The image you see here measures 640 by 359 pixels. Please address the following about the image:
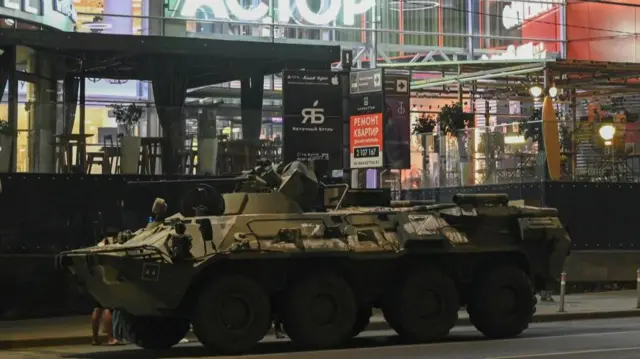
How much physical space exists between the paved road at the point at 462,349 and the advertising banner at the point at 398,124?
572cm

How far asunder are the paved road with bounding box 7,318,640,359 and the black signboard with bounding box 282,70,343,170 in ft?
14.5

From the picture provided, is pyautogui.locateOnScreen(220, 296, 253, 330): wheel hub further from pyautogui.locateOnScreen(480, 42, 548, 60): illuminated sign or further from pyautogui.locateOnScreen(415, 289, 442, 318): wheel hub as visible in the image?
pyautogui.locateOnScreen(480, 42, 548, 60): illuminated sign

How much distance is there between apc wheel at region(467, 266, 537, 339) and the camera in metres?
17.0

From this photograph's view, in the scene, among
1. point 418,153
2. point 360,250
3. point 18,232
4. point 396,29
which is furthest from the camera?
point 396,29

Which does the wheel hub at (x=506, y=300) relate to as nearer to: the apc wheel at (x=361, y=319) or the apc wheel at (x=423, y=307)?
the apc wheel at (x=423, y=307)

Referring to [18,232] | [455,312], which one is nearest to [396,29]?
[18,232]

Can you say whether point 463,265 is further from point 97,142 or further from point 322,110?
point 97,142

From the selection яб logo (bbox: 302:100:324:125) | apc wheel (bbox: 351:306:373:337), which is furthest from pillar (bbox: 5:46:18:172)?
apc wheel (bbox: 351:306:373:337)

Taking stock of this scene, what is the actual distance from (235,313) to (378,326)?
5.74 metres

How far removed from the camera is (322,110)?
21.8 m

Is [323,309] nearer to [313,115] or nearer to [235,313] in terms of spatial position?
[235,313]

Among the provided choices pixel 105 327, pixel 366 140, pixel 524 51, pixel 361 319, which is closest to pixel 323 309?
pixel 361 319

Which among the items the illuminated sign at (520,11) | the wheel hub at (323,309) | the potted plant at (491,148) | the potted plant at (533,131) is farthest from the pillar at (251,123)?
the illuminated sign at (520,11)

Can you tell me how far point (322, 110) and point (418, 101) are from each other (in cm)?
1743
